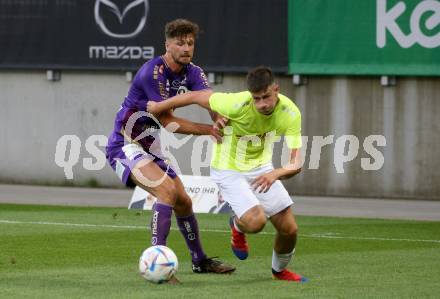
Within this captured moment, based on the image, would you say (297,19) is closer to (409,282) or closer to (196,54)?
(196,54)

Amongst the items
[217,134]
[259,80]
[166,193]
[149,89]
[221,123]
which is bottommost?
[166,193]

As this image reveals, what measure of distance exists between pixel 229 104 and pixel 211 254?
11.8 feet

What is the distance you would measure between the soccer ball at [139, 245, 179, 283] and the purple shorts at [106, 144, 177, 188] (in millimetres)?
1277

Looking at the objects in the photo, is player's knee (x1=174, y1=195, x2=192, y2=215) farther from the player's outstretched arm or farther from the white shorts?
the player's outstretched arm

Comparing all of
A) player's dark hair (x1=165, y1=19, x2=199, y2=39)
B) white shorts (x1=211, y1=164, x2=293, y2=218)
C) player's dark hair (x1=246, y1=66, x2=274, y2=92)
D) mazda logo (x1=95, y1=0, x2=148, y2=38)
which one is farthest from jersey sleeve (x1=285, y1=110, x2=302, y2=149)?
mazda logo (x1=95, y1=0, x2=148, y2=38)

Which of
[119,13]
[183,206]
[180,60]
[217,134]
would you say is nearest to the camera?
[217,134]

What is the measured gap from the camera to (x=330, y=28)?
971 inches

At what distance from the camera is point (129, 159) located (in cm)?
1308

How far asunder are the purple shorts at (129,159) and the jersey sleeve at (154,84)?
0.59 m

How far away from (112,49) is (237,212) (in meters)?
14.6

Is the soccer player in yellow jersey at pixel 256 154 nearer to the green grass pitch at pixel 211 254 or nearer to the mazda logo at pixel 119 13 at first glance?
the green grass pitch at pixel 211 254

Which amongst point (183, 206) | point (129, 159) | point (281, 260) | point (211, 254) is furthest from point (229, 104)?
point (211, 254)

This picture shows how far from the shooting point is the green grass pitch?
11922mm

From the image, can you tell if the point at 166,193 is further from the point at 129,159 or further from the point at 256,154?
the point at 256,154
